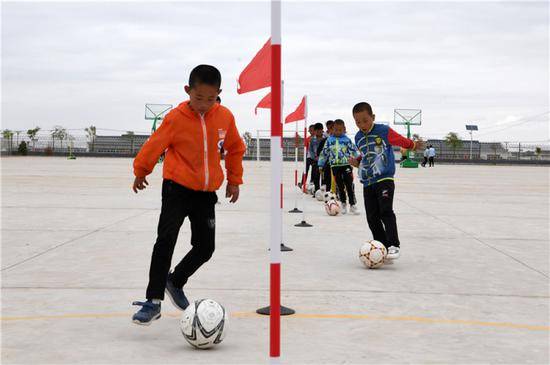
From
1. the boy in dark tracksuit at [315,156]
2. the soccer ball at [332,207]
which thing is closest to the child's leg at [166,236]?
the soccer ball at [332,207]

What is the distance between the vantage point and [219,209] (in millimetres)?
13633

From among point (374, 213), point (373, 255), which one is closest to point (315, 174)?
point (374, 213)

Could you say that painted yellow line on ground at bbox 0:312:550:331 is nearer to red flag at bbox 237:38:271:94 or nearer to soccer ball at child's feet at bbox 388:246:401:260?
red flag at bbox 237:38:271:94

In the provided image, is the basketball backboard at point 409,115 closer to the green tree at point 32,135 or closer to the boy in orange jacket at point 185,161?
the green tree at point 32,135

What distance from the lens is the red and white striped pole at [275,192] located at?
3195mm

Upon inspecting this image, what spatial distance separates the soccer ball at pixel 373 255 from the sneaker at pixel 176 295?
278cm

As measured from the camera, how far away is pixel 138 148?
2758 inches

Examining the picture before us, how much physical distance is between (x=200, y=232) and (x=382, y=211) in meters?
3.33

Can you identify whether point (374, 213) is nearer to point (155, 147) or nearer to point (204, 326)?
point (155, 147)

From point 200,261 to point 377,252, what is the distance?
2.81m

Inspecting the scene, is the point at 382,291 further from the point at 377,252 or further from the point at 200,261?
the point at 200,261

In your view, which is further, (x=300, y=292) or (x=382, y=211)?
(x=382, y=211)

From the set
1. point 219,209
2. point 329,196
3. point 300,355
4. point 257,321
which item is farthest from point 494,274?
point 219,209

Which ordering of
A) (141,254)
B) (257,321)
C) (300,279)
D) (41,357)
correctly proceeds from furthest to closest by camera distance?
(141,254) → (300,279) → (257,321) → (41,357)
